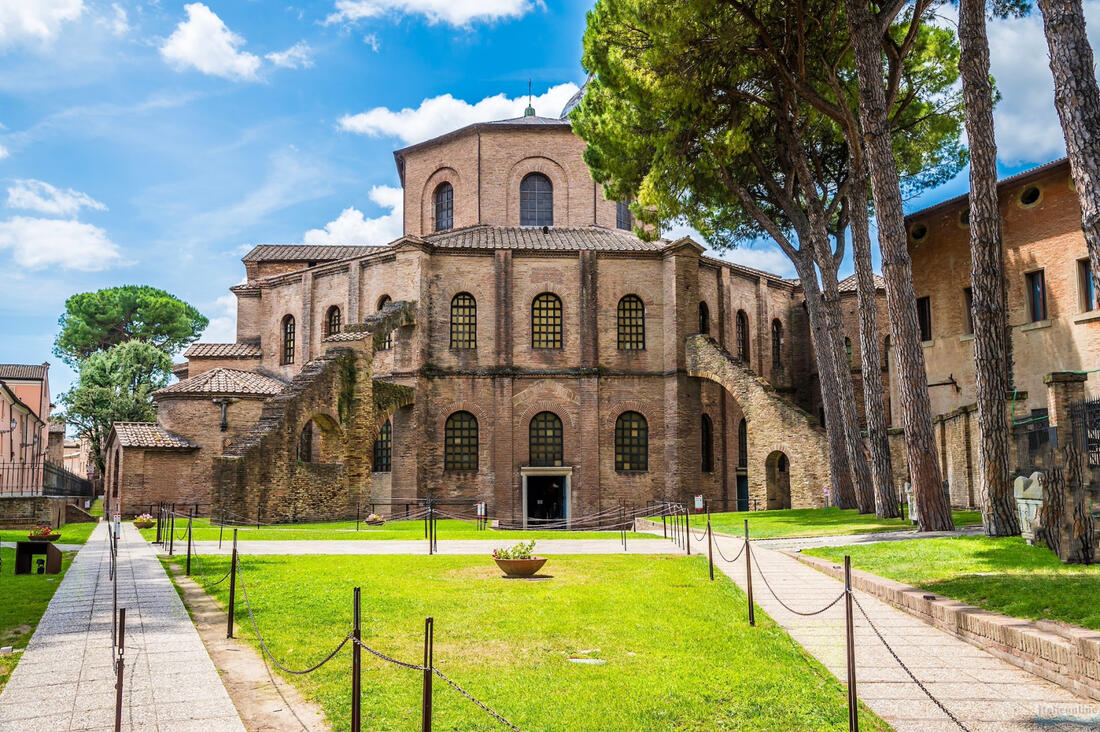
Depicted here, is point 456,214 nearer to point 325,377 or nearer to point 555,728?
point 325,377

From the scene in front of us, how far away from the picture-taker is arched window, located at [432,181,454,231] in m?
36.9

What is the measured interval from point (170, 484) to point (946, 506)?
26482 mm

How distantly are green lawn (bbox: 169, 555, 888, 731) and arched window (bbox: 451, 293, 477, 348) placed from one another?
19.0m

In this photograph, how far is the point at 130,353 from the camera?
4738cm

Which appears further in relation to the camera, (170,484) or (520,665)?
(170,484)

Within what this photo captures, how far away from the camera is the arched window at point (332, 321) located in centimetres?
3481

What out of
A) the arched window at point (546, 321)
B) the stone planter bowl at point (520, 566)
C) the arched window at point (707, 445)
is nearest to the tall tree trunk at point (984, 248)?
the stone planter bowl at point (520, 566)

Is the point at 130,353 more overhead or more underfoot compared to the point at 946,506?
more overhead

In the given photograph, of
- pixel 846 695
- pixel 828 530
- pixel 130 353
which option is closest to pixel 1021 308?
pixel 828 530

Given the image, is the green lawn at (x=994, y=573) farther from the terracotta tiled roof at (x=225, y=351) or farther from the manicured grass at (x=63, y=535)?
the terracotta tiled roof at (x=225, y=351)

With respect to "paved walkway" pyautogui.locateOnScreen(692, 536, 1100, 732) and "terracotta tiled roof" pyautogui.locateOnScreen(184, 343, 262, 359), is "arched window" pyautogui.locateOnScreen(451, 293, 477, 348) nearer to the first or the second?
"terracotta tiled roof" pyautogui.locateOnScreen(184, 343, 262, 359)

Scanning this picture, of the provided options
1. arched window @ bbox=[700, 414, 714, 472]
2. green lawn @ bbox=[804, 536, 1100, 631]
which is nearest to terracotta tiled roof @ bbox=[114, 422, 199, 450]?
arched window @ bbox=[700, 414, 714, 472]

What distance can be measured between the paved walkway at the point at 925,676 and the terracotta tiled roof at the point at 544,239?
77.0 feet

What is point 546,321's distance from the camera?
32.2m
